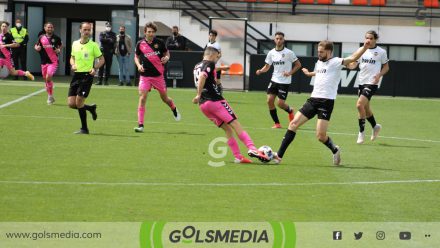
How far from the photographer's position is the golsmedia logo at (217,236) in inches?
417

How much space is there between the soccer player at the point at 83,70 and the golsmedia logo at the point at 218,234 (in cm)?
967

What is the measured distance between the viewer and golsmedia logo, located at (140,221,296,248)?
10477 mm

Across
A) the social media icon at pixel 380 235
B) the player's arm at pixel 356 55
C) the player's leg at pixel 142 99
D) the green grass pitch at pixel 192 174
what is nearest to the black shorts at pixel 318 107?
the player's arm at pixel 356 55

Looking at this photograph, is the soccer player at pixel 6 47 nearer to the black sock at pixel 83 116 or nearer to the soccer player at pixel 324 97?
the black sock at pixel 83 116

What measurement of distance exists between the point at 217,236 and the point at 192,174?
182 inches

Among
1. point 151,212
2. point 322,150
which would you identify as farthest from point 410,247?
point 322,150

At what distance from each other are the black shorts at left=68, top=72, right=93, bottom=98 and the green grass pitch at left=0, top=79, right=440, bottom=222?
2.71ft

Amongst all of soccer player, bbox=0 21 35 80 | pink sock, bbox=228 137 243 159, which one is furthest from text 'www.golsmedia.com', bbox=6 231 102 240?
soccer player, bbox=0 21 35 80

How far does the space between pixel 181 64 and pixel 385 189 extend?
24.9m

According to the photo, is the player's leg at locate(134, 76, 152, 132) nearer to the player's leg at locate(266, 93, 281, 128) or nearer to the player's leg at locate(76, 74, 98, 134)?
the player's leg at locate(76, 74, 98, 134)

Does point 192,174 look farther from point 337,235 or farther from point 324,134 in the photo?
point 337,235

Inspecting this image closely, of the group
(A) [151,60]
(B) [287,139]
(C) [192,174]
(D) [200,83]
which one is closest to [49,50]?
(A) [151,60]

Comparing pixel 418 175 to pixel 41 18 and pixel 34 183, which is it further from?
pixel 41 18

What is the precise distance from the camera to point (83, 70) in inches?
833
